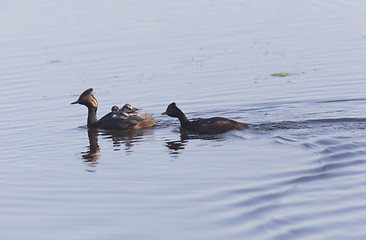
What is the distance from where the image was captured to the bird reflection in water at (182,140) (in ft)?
44.5

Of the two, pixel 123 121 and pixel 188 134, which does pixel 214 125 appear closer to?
pixel 188 134

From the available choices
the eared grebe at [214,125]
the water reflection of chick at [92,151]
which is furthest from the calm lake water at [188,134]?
the eared grebe at [214,125]

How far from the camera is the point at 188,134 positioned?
15141mm

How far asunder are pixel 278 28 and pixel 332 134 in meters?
15.1

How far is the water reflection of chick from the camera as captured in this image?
1316cm

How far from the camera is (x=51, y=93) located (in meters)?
20.2

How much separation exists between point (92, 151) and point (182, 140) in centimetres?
193

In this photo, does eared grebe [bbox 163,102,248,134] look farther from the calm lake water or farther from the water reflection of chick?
the water reflection of chick

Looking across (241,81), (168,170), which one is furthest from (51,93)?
(168,170)

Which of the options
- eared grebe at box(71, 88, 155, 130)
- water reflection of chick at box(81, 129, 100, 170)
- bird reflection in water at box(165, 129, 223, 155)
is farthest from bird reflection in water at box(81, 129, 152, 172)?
bird reflection in water at box(165, 129, 223, 155)

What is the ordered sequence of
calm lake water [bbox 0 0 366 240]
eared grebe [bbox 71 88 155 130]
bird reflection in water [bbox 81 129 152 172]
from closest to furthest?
calm lake water [bbox 0 0 366 240], bird reflection in water [bbox 81 129 152 172], eared grebe [bbox 71 88 155 130]

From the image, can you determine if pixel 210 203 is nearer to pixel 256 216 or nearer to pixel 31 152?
pixel 256 216

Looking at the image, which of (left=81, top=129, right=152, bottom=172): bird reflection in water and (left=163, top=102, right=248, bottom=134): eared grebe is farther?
(left=163, top=102, right=248, bottom=134): eared grebe

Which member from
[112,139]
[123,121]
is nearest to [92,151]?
[112,139]
